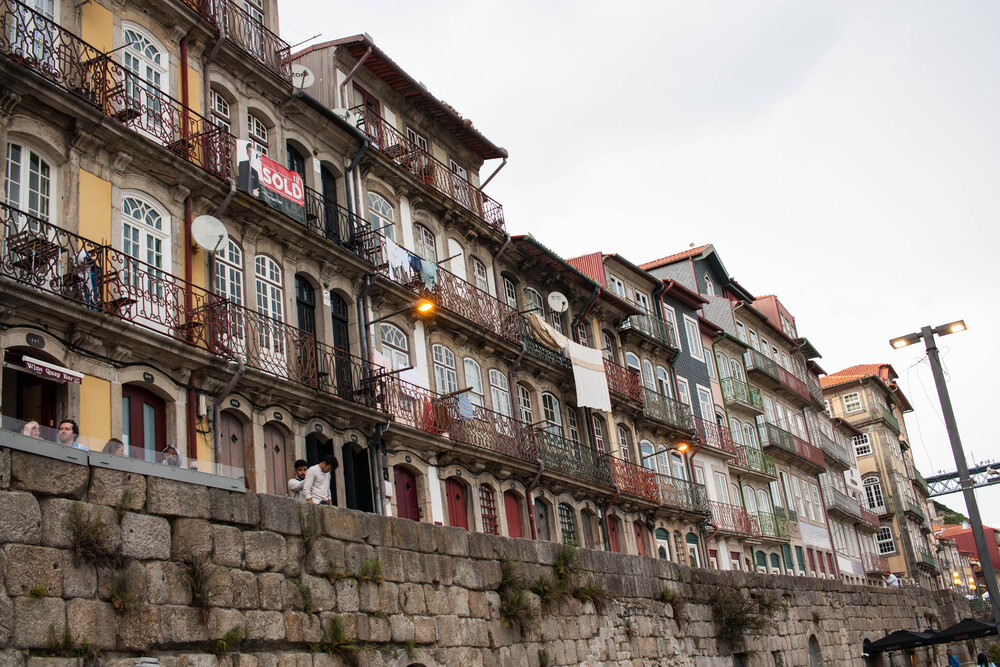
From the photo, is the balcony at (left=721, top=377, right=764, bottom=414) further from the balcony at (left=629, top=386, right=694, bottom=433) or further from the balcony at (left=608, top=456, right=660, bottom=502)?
the balcony at (left=608, top=456, right=660, bottom=502)

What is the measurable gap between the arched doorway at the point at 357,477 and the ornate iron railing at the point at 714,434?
1552 cm

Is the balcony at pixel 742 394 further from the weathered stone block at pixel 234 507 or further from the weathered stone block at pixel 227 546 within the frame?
the weathered stone block at pixel 227 546

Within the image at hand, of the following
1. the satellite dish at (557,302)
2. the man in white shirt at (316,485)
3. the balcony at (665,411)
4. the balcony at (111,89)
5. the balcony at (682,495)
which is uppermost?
the satellite dish at (557,302)

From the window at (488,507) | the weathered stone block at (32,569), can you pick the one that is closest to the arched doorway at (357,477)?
the window at (488,507)

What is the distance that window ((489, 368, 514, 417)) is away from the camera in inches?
909

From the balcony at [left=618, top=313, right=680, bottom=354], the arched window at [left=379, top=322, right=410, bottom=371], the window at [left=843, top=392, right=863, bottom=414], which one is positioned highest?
the window at [left=843, top=392, right=863, bottom=414]

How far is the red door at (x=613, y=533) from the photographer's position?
2586cm

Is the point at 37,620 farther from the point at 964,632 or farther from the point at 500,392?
the point at 964,632

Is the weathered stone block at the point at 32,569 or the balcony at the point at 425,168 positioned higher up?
the balcony at the point at 425,168

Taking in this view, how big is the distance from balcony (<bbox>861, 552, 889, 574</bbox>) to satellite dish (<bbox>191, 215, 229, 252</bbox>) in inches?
→ 1515

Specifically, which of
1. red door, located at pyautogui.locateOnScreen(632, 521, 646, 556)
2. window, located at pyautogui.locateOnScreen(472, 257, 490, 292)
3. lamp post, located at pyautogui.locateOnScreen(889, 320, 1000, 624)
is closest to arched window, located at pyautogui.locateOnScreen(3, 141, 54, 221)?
window, located at pyautogui.locateOnScreen(472, 257, 490, 292)

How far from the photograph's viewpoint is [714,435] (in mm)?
33156

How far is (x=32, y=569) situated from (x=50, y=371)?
17.0ft

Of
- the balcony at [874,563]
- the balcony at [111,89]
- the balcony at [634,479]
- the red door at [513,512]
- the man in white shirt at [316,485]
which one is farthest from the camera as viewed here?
the balcony at [874,563]
